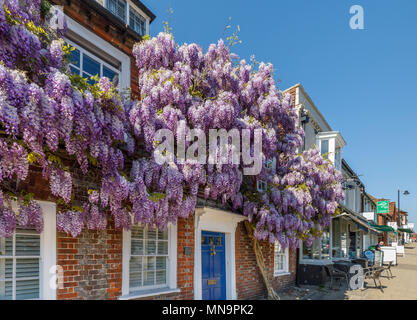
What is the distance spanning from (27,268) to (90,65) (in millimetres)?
3972

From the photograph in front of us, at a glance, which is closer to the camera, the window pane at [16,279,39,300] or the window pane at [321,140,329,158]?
the window pane at [16,279,39,300]

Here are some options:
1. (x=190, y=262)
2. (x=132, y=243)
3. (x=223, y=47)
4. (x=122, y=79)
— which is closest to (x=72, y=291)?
(x=132, y=243)

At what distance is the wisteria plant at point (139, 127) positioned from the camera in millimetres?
4145

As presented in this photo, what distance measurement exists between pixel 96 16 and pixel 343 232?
62.0ft

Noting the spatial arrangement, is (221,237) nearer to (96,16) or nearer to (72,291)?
(72,291)

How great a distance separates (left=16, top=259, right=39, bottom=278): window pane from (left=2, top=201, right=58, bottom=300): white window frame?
2.7 inches

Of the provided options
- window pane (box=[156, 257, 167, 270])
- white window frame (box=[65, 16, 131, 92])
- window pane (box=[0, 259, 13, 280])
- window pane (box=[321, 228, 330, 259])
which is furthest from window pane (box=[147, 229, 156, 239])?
window pane (box=[321, 228, 330, 259])

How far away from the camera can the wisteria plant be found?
4145 millimetres

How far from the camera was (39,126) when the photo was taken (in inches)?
158

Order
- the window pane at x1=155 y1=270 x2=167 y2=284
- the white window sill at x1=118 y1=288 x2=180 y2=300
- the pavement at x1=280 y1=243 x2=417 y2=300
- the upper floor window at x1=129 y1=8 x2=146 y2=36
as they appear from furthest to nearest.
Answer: the pavement at x1=280 y1=243 x2=417 y2=300, the upper floor window at x1=129 y1=8 x2=146 y2=36, the window pane at x1=155 y1=270 x2=167 y2=284, the white window sill at x1=118 y1=288 x2=180 y2=300

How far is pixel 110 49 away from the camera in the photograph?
7164mm

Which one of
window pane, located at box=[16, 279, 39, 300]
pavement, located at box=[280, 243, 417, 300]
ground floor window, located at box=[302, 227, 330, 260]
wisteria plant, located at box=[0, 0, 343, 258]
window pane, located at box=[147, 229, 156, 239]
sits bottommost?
pavement, located at box=[280, 243, 417, 300]

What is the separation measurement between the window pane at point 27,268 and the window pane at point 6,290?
16 centimetres

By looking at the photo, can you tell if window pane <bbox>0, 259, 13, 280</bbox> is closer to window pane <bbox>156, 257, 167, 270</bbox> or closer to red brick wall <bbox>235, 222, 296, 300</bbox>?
window pane <bbox>156, 257, 167, 270</bbox>
